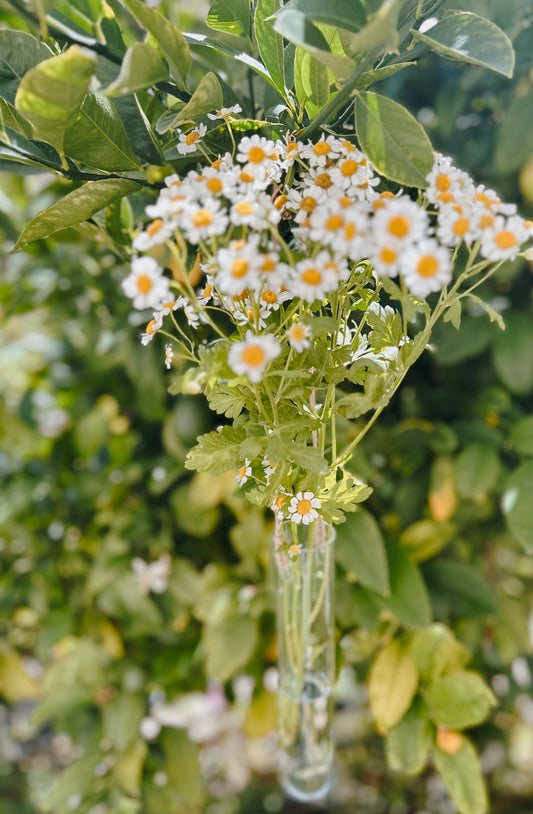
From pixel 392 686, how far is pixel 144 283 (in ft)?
1.82

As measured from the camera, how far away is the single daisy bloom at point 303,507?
0.35 metres

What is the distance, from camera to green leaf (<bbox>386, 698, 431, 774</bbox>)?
1.97 ft

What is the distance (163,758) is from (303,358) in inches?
26.8

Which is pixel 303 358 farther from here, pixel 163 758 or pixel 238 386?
pixel 163 758

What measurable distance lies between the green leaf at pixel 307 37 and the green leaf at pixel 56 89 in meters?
0.10

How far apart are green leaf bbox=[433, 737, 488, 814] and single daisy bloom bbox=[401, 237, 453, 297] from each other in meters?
0.56

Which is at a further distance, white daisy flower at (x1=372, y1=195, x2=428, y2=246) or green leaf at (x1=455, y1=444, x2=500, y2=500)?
green leaf at (x1=455, y1=444, x2=500, y2=500)

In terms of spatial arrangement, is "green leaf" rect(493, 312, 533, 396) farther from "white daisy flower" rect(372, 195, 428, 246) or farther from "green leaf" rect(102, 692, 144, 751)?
"green leaf" rect(102, 692, 144, 751)

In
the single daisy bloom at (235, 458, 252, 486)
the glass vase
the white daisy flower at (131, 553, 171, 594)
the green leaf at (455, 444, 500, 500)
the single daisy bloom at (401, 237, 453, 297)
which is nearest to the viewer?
the single daisy bloom at (401, 237, 453, 297)

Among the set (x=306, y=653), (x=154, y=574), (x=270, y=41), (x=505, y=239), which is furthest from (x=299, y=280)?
(x=154, y=574)

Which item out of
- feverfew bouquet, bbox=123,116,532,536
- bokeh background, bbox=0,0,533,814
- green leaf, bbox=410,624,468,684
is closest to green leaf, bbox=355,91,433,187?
feverfew bouquet, bbox=123,116,532,536

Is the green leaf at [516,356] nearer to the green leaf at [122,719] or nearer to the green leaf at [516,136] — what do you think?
the green leaf at [516,136]

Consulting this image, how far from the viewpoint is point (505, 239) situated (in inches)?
11.3

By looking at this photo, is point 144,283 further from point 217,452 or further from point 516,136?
point 516,136
